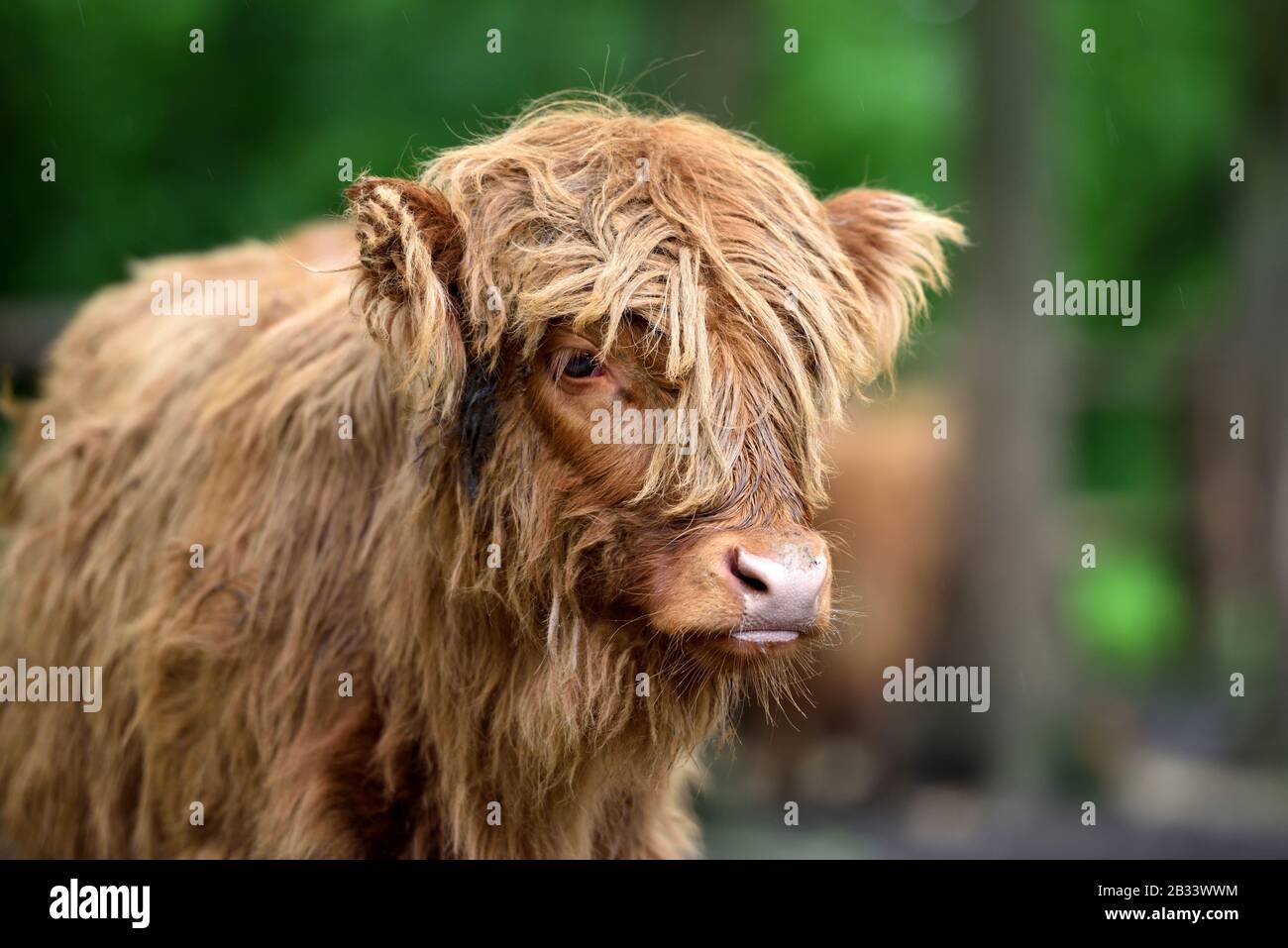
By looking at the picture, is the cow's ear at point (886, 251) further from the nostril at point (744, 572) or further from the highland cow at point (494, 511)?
the nostril at point (744, 572)

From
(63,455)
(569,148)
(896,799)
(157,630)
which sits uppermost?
(569,148)

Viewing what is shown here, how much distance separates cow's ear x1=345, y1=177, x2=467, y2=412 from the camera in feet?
10.9

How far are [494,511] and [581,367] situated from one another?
42 centimetres

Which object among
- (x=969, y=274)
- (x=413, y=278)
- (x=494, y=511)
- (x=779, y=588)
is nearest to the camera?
(x=779, y=588)

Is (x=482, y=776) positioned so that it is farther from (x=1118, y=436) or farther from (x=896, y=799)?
(x=1118, y=436)

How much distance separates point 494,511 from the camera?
346 cm

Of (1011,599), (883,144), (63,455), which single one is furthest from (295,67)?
(63,455)

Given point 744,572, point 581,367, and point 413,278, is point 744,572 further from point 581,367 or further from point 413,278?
point 413,278

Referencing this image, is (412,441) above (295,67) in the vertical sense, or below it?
below

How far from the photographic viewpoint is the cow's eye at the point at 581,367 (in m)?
3.33

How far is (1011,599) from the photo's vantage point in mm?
9969

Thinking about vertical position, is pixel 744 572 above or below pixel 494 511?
below

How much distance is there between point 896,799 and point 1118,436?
12678mm

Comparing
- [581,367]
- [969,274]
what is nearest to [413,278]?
[581,367]
